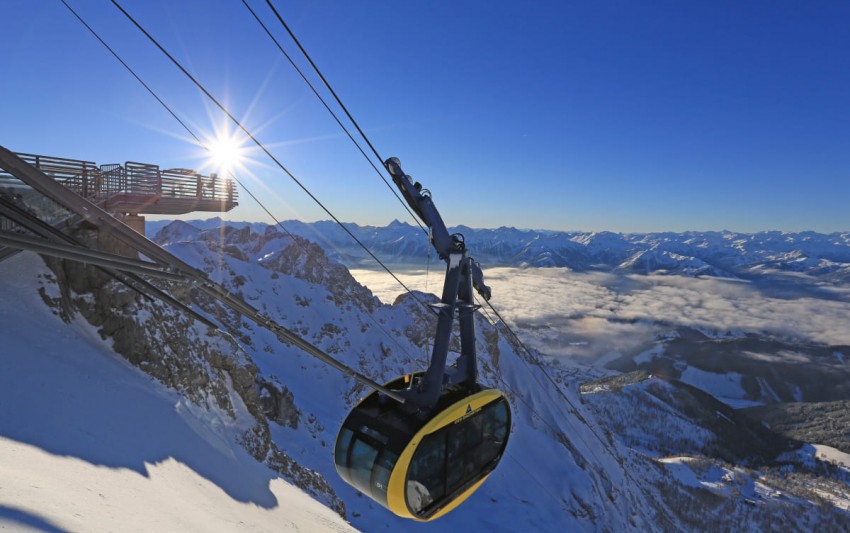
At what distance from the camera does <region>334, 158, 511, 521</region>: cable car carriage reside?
9.92 m

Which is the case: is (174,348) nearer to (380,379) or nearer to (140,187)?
(140,187)

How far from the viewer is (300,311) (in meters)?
84.4

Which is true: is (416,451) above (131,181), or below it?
below

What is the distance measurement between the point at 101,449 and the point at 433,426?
9254mm

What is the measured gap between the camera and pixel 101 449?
11383 mm

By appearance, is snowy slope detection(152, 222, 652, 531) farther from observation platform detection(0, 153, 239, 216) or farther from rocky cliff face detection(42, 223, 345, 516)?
observation platform detection(0, 153, 239, 216)

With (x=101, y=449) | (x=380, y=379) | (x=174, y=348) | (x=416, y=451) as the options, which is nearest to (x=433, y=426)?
(x=416, y=451)

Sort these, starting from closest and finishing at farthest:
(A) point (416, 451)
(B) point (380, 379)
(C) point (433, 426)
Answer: (A) point (416, 451) → (C) point (433, 426) → (B) point (380, 379)

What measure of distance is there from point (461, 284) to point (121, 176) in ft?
57.9

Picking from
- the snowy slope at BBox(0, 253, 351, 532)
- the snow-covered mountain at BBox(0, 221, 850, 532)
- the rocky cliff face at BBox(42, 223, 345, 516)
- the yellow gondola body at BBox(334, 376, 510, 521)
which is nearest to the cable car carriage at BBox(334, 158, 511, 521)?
the yellow gondola body at BBox(334, 376, 510, 521)

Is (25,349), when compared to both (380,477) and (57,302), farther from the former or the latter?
(380,477)

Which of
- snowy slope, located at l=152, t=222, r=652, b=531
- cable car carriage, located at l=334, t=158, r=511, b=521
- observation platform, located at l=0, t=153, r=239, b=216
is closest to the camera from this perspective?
cable car carriage, located at l=334, t=158, r=511, b=521

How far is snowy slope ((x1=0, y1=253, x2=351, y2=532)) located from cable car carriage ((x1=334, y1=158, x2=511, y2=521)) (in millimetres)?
4717

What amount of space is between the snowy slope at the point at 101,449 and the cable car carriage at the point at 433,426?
186 inches
